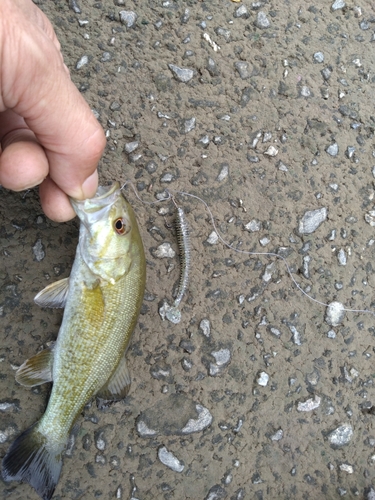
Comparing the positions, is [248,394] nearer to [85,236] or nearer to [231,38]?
[85,236]

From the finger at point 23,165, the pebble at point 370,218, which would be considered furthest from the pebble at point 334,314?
the finger at point 23,165

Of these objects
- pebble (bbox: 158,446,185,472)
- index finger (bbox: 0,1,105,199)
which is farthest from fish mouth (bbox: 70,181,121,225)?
pebble (bbox: 158,446,185,472)

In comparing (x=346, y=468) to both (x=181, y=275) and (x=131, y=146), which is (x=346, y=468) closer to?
(x=181, y=275)

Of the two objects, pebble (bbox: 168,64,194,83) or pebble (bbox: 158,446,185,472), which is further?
pebble (bbox: 168,64,194,83)

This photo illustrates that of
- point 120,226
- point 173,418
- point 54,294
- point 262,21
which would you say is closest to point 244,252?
point 120,226

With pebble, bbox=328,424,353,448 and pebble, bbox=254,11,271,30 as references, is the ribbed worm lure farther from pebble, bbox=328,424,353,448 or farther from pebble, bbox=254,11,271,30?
pebble, bbox=254,11,271,30

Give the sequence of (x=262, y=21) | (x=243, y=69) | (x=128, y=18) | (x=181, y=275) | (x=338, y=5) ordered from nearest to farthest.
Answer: (x=181, y=275)
(x=128, y=18)
(x=243, y=69)
(x=262, y=21)
(x=338, y=5)
